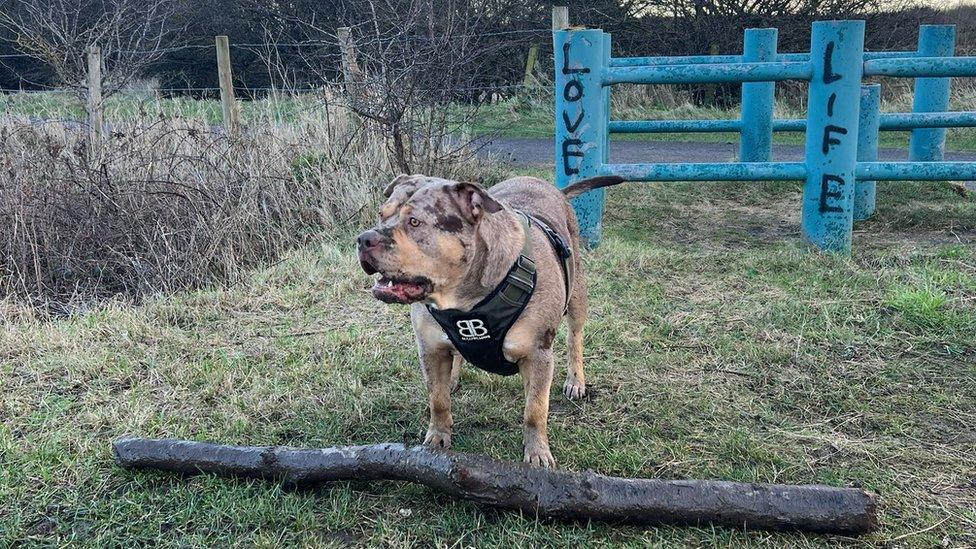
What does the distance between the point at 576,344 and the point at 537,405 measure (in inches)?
32.4

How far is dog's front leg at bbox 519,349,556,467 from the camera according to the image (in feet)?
10.7

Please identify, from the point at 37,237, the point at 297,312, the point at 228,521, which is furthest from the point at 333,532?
the point at 37,237

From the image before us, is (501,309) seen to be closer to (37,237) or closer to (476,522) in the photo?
(476,522)

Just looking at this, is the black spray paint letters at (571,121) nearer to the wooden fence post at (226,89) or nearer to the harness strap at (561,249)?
the harness strap at (561,249)

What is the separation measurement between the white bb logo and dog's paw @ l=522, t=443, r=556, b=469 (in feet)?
1.92

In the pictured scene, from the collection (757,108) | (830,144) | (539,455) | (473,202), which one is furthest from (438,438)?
(757,108)

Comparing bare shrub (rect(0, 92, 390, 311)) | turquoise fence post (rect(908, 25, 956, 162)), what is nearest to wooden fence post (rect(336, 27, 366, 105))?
bare shrub (rect(0, 92, 390, 311))

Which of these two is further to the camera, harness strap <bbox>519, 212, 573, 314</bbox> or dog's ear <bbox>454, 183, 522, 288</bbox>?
harness strap <bbox>519, 212, 573, 314</bbox>

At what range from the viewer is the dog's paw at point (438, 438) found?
11.4ft

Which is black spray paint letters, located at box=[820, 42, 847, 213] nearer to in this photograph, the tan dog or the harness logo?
the tan dog

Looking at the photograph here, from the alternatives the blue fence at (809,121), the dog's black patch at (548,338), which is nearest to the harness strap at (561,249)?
the dog's black patch at (548,338)

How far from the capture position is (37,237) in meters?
6.70

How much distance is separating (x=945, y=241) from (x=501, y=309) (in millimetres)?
5097

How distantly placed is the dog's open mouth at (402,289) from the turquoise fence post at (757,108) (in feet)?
23.3
